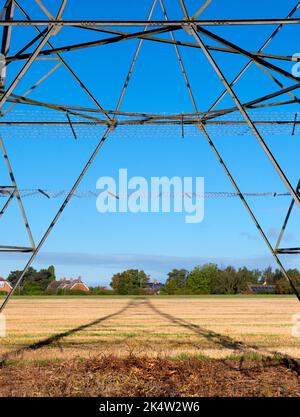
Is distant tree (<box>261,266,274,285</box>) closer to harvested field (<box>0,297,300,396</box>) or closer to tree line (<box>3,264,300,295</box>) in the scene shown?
tree line (<box>3,264,300,295</box>)

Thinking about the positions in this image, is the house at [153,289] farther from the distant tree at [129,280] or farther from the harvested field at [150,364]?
the harvested field at [150,364]

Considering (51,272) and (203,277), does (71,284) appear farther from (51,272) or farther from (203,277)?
(203,277)

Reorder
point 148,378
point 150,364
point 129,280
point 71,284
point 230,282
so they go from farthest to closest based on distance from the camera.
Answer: point 71,284 → point 129,280 → point 230,282 → point 150,364 → point 148,378

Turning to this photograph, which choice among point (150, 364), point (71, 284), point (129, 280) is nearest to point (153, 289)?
point (129, 280)

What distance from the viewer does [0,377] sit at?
1029 centimetres

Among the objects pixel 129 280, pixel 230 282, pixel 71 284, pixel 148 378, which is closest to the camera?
pixel 148 378

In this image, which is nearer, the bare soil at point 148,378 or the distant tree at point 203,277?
the bare soil at point 148,378

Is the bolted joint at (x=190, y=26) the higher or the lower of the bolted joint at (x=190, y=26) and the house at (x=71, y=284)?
the higher

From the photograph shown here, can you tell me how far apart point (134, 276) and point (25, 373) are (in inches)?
4317

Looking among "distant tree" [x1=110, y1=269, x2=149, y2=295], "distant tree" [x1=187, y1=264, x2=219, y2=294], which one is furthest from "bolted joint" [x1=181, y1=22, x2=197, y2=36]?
"distant tree" [x1=187, y1=264, x2=219, y2=294]

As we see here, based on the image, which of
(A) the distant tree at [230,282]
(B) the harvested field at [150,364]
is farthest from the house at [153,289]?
(B) the harvested field at [150,364]

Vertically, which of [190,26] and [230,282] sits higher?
[190,26]

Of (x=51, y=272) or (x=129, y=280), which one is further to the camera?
(x=51, y=272)

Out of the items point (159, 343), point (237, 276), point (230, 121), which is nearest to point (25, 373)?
point (159, 343)
